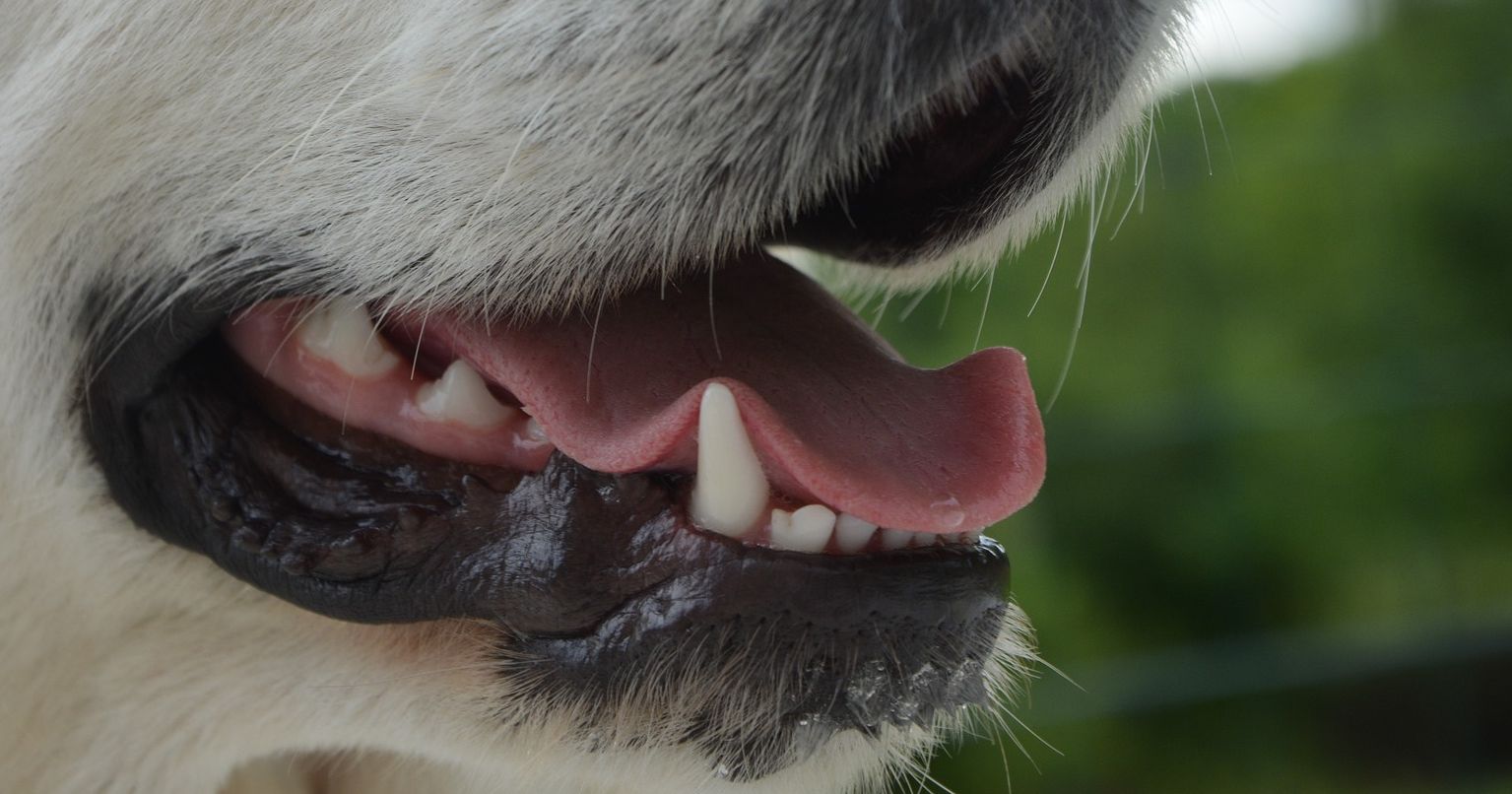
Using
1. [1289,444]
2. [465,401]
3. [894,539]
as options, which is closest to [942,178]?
[894,539]

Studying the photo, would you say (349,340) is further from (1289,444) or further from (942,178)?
(1289,444)

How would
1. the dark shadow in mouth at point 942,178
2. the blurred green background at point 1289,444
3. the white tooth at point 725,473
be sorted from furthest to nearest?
1. the blurred green background at point 1289,444
2. the dark shadow in mouth at point 942,178
3. the white tooth at point 725,473

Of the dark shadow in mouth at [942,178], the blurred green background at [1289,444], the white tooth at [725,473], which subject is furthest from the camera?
the blurred green background at [1289,444]

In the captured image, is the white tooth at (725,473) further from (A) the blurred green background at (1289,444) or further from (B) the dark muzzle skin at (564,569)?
(A) the blurred green background at (1289,444)

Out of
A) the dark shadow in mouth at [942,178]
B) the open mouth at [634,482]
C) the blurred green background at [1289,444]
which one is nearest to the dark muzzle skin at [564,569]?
the open mouth at [634,482]

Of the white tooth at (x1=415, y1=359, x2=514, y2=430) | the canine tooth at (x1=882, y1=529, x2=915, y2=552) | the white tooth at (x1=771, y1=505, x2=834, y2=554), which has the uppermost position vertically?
the white tooth at (x1=415, y1=359, x2=514, y2=430)

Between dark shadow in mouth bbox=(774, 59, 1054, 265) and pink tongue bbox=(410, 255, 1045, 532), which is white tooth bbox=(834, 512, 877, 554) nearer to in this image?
pink tongue bbox=(410, 255, 1045, 532)

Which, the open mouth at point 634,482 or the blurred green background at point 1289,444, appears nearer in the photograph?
the open mouth at point 634,482

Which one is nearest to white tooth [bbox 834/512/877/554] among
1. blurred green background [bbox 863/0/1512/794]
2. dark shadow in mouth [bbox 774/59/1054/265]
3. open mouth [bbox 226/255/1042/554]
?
open mouth [bbox 226/255/1042/554]

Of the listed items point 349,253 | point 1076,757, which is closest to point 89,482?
point 349,253
